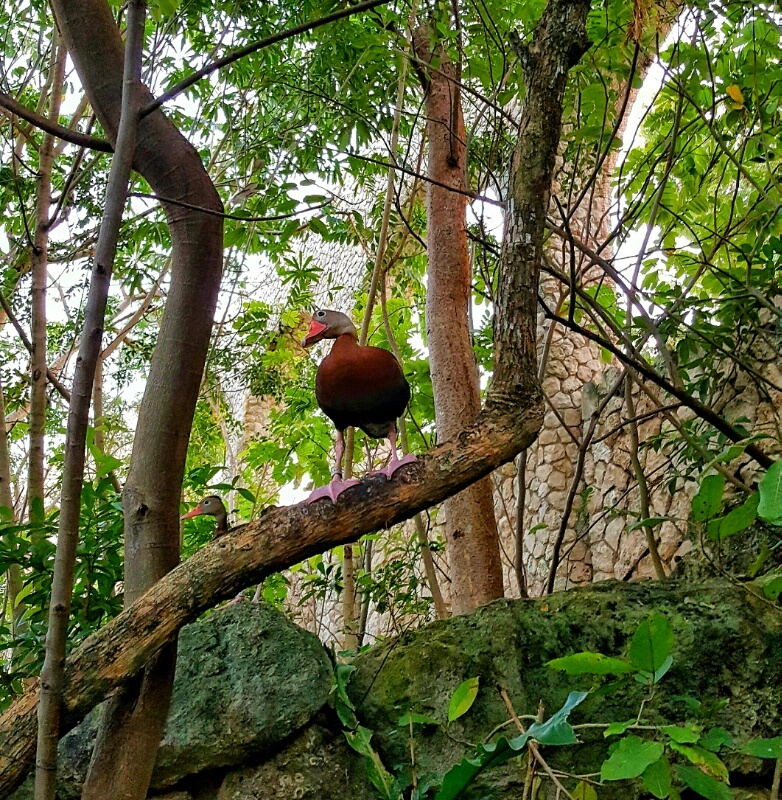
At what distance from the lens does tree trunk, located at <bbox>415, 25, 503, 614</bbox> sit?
255cm

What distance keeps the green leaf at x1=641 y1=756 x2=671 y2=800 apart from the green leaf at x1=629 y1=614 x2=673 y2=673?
0.44 ft

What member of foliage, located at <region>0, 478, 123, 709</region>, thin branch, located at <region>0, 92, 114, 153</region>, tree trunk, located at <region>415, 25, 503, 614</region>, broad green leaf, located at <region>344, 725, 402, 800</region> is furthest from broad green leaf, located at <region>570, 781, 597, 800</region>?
thin branch, located at <region>0, 92, 114, 153</region>

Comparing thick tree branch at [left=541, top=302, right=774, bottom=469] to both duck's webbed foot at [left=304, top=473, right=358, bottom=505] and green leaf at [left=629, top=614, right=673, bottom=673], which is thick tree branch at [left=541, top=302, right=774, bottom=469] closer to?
duck's webbed foot at [left=304, top=473, right=358, bottom=505]

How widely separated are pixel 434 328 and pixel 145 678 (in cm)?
158

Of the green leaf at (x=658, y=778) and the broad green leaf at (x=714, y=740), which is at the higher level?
the broad green leaf at (x=714, y=740)

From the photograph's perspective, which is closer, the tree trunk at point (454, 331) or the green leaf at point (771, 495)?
the green leaf at point (771, 495)

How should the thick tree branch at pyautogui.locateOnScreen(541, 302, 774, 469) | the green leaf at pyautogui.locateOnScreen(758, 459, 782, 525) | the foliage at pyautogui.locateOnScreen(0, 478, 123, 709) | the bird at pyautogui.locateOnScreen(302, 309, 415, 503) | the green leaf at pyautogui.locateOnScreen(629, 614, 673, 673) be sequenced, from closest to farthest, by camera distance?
the green leaf at pyautogui.locateOnScreen(758, 459, 782, 525) → the green leaf at pyautogui.locateOnScreen(629, 614, 673, 673) → the bird at pyautogui.locateOnScreen(302, 309, 415, 503) → the thick tree branch at pyautogui.locateOnScreen(541, 302, 774, 469) → the foliage at pyautogui.locateOnScreen(0, 478, 123, 709)

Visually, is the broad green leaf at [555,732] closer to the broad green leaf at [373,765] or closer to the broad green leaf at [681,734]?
the broad green leaf at [681,734]

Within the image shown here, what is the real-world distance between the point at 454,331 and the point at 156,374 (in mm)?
1273

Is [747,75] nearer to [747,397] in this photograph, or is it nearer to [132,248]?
[747,397]

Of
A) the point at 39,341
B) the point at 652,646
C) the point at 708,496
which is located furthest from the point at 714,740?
the point at 39,341

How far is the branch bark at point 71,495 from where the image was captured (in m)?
1.23

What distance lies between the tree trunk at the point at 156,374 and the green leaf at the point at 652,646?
0.88 m

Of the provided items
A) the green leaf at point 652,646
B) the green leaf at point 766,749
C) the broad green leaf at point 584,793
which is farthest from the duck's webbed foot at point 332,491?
the green leaf at point 766,749
